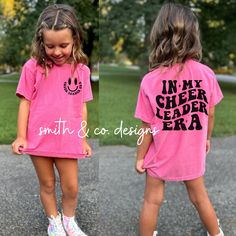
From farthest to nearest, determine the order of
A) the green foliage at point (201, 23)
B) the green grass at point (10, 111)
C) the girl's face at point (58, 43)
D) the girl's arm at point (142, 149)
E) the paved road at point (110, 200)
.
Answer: the green foliage at point (201, 23), the green grass at point (10, 111), the paved road at point (110, 200), the girl's arm at point (142, 149), the girl's face at point (58, 43)

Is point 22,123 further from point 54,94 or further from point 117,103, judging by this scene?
point 117,103

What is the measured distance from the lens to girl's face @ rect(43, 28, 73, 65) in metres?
2.00

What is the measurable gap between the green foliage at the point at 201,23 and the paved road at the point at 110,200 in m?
8.89

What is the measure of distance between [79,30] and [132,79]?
1209 centimetres

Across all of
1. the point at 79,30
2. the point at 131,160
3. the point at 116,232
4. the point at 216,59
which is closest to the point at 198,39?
the point at 79,30

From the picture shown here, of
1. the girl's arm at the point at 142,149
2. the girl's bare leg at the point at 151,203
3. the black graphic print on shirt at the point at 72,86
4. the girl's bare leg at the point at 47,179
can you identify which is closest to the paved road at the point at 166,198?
the girl's bare leg at the point at 151,203

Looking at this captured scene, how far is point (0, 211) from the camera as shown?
2699 millimetres

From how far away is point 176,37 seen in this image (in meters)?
2.04

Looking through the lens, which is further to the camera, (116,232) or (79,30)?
(116,232)

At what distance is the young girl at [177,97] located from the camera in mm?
2037

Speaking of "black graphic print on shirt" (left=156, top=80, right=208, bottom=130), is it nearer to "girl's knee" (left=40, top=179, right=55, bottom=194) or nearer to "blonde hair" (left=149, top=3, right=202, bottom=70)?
"blonde hair" (left=149, top=3, right=202, bottom=70)

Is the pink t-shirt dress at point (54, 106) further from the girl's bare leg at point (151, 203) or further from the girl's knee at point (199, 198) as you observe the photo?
the girl's knee at point (199, 198)

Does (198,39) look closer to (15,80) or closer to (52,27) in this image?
(52,27)

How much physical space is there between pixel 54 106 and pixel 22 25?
10.3ft
